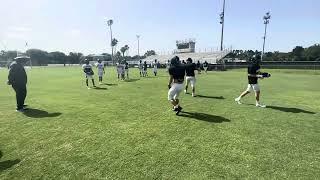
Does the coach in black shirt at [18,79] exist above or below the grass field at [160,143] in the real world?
above

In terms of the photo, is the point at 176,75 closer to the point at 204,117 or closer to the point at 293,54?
the point at 204,117

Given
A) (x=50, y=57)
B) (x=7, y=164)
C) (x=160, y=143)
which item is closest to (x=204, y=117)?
(x=160, y=143)

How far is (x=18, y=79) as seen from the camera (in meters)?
12.9

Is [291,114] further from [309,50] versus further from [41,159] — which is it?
[309,50]

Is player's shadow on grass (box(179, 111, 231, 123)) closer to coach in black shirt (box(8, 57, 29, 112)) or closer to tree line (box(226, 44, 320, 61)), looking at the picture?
coach in black shirt (box(8, 57, 29, 112))

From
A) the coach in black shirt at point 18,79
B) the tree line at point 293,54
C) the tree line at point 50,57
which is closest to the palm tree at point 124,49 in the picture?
the tree line at point 50,57

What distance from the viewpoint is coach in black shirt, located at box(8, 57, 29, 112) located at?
42.2 ft

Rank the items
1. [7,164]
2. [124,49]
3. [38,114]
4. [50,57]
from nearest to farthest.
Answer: [7,164]
[38,114]
[50,57]
[124,49]

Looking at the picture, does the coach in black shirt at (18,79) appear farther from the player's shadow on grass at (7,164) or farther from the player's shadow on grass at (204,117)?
the player's shadow on grass at (204,117)

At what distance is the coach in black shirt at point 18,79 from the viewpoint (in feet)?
42.2

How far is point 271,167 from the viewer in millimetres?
6371

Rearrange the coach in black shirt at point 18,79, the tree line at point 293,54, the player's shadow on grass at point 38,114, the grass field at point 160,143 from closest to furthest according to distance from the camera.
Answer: the grass field at point 160,143 < the player's shadow on grass at point 38,114 < the coach in black shirt at point 18,79 < the tree line at point 293,54

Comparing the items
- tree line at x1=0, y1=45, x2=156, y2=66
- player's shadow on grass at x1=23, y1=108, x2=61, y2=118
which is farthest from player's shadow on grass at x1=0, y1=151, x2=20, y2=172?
tree line at x1=0, y1=45, x2=156, y2=66

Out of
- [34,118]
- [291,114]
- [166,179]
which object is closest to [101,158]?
[166,179]
